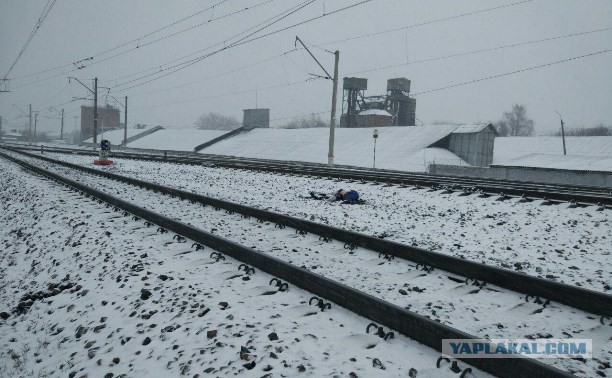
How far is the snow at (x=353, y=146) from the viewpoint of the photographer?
3834 centimetres

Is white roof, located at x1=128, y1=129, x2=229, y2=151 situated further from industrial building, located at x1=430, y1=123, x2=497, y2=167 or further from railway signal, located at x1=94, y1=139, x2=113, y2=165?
industrial building, located at x1=430, y1=123, x2=497, y2=167

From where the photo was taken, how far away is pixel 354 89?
7131cm

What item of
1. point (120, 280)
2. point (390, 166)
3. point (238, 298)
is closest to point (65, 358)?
point (120, 280)

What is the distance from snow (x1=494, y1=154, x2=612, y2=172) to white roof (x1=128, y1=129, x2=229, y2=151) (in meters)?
48.4

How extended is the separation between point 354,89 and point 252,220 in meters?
66.4

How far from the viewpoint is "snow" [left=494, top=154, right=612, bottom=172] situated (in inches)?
1286

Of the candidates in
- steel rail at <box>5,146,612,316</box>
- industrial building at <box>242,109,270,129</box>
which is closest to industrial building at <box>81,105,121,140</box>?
industrial building at <box>242,109,270,129</box>

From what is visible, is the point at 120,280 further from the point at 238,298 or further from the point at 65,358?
the point at 238,298

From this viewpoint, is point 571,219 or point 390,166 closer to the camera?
point 571,219

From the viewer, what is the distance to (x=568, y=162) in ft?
115

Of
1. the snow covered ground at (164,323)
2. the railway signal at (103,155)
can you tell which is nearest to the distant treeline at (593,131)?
the railway signal at (103,155)

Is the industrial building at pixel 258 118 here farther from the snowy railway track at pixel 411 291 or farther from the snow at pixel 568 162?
the snowy railway track at pixel 411 291

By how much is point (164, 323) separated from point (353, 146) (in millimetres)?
42363

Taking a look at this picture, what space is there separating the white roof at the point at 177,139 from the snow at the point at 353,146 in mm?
8923
